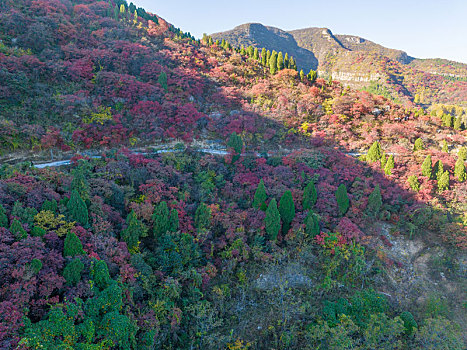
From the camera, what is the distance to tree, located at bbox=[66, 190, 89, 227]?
15.4 metres

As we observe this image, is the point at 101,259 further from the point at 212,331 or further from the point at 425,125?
the point at 425,125

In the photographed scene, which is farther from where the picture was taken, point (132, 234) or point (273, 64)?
point (273, 64)

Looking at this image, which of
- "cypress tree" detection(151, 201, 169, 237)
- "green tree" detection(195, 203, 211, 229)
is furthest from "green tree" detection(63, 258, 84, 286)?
"green tree" detection(195, 203, 211, 229)

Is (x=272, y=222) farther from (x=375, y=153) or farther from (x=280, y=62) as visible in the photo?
(x=280, y=62)

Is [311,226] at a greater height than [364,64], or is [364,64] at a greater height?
[364,64]

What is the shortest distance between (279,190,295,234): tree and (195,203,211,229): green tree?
6.68 meters

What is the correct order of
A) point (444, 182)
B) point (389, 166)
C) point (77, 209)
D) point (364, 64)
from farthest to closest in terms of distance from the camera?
point (364, 64)
point (389, 166)
point (444, 182)
point (77, 209)

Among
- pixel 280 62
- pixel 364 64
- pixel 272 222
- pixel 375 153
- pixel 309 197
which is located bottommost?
pixel 272 222

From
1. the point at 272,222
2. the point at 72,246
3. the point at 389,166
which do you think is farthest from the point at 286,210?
the point at 72,246

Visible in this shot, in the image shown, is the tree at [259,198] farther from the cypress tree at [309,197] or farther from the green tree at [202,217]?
the green tree at [202,217]

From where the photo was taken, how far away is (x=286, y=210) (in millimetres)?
22969

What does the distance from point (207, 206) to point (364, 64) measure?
275ft

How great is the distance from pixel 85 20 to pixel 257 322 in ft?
159

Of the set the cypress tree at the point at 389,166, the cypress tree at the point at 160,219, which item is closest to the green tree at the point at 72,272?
the cypress tree at the point at 160,219
